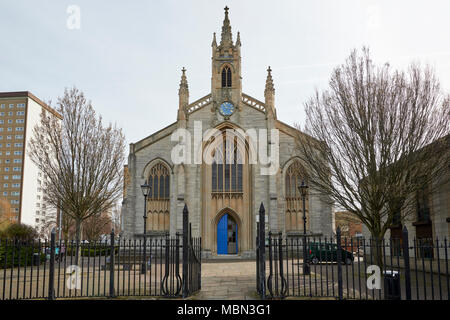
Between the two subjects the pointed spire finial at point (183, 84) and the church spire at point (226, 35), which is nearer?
the pointed spire finial at point (183, 84)

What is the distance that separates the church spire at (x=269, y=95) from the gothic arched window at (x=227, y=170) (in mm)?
3628

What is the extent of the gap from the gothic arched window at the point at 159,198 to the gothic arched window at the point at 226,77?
8.30m


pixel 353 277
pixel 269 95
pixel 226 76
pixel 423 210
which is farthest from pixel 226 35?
pixel 353 277

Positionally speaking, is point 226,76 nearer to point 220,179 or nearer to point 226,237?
point 220,179

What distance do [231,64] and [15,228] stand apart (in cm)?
2133

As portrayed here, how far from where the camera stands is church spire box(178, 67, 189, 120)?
29875 mm

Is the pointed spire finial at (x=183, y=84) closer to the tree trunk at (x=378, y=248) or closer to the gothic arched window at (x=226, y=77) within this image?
the gothic arched window at (x=226, y=77)

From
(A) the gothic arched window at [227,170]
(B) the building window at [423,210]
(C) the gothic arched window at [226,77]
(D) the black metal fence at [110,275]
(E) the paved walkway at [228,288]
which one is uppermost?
(C) the gothic arched window at [226,77]

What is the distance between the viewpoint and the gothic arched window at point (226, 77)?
3112 centimetres

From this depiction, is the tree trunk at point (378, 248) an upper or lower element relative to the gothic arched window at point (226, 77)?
lower

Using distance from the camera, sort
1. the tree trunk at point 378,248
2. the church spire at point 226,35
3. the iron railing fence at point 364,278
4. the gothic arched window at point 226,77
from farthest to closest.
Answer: the church spire at point 226,35 < the gothic arched window at point 226,77 < the tree trunk at point 378,248 < the iron railing fence at point 364,278

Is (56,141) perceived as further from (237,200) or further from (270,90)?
(270,90)

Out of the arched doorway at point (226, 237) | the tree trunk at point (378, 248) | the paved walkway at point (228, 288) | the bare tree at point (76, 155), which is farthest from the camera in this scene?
the arched doorway at point (226, 237)

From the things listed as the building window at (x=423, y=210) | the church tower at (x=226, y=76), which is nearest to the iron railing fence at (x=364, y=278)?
the building window at (x=423, y=210)
